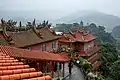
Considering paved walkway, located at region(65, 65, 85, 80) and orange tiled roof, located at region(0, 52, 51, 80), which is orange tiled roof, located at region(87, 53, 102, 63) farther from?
orange tiled roof, located at region(0, 52, 51, 80)

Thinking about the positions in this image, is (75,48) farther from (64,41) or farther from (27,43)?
(27,43)

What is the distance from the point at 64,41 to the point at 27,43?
15234 millimetres

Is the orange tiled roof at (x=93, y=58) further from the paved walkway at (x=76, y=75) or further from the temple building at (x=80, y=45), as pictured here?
the paved walkway at (x=76, y=75)

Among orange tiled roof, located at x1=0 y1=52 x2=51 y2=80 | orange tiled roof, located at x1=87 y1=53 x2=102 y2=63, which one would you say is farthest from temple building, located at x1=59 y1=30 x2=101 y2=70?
orange tiled roof, located at x1=0 y1=52 x2=51 y2=80

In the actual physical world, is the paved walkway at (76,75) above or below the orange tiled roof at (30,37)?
below

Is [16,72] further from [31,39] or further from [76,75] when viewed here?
[31,39]

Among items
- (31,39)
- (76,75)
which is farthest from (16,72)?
(31,39)

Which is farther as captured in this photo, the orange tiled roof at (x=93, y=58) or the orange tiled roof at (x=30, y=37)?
the orange tiled roof at (x=93, y=58)

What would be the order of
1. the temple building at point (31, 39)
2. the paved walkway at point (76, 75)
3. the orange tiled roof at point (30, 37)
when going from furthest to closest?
the orange tiled roof at point (30, 37)
the temple building at point (31, 39)
the paved walkway at point (76, 75)

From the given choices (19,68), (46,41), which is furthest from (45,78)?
(46,41)

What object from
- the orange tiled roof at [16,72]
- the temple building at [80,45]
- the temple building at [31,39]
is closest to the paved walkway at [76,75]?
the temple building at [31,39]

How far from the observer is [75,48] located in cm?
5134

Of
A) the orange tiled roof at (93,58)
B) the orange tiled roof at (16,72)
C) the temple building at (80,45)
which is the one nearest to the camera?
the orange tiled roof at (16,72)

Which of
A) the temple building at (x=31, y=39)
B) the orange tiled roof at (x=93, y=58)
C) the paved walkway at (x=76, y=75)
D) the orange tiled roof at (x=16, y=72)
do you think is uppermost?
the orange tiled roof at (x=16, y=72)
